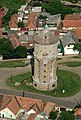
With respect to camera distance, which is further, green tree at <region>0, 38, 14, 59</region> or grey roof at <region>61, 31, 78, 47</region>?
grey roof at <region>61, 31, 78, 47</region>

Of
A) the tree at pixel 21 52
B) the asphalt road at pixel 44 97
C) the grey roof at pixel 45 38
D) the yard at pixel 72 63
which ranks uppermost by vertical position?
the grey roof at pixel 45 38

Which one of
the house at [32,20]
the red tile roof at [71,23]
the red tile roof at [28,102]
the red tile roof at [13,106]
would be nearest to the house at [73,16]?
the red tile roof at [71,23]

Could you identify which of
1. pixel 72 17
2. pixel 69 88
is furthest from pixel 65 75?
pixel 72 17

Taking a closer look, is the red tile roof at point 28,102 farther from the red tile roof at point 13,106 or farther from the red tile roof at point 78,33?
the red tile roof at point 78,33

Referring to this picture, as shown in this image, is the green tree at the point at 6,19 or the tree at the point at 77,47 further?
the green tree at the point at 6,19

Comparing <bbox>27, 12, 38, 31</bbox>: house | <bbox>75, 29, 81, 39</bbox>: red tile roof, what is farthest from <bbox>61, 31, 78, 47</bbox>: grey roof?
<bbox>27, 12, 38, 31</bbox>: house

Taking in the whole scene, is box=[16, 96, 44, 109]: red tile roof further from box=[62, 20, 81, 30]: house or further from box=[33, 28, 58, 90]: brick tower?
box=[62, 20, 81, 30]: house

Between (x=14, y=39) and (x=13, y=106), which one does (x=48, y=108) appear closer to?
(x=13, y=106)
